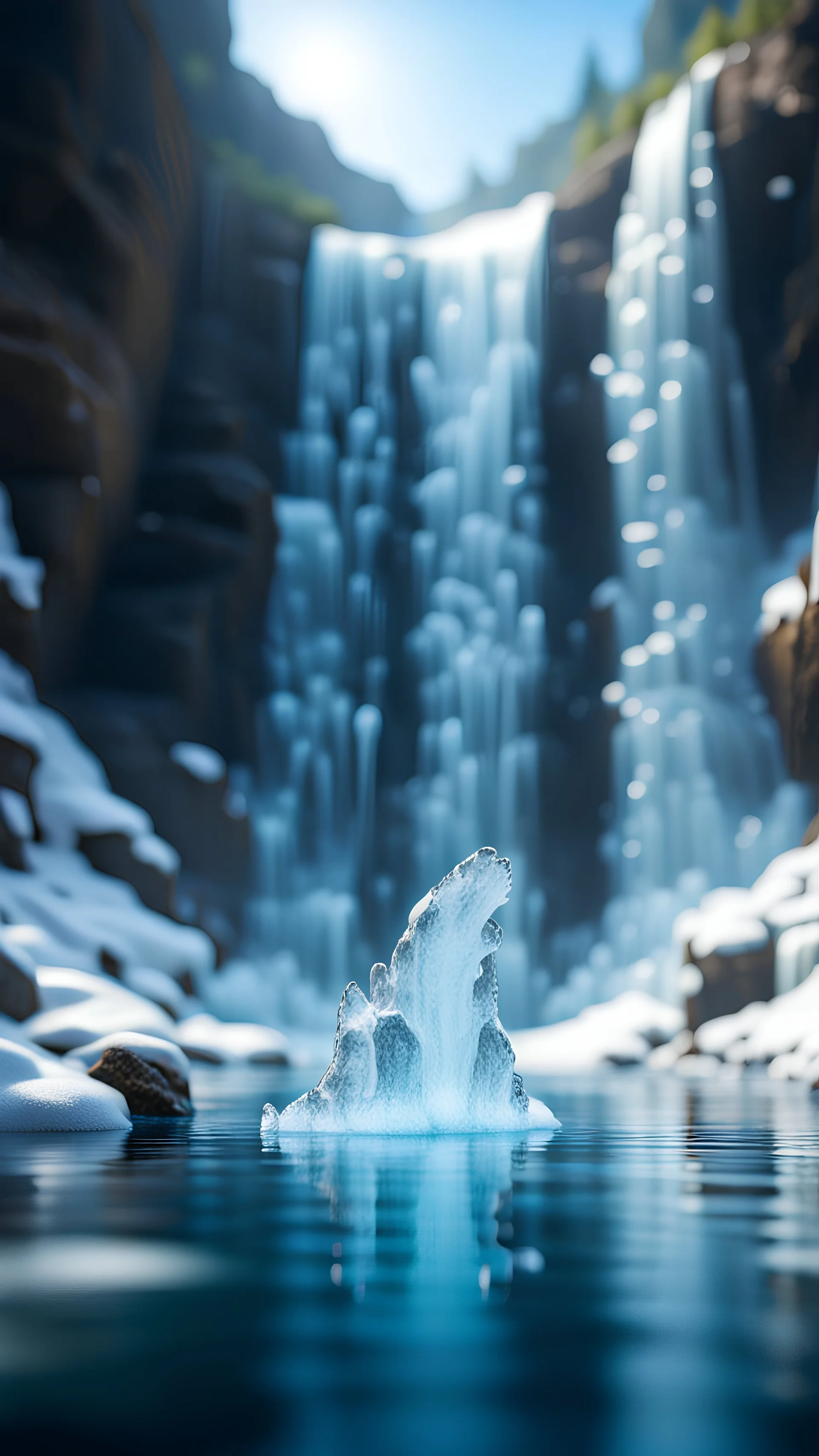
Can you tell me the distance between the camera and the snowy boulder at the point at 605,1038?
86.8 ft

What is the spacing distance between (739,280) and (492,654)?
43.2ft

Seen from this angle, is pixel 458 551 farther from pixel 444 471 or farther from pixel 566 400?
pixel 566 400

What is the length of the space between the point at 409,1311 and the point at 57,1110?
6.44 m

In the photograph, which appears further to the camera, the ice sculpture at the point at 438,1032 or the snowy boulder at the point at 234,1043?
the snowy boulder at the point at 234,1043

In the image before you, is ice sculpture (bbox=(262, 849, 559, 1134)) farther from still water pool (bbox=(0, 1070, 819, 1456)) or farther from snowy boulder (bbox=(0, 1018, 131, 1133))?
still water pool (bbox=(0, 1070, 819, 1456))

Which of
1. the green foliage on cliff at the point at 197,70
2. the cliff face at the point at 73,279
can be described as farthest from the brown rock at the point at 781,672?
the green foliage on cliff at the point at 197,70

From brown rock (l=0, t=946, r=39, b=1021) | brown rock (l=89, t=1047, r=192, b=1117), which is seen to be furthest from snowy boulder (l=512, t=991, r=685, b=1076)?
brown rock (l=89, t=1047, r=192, b=1117)

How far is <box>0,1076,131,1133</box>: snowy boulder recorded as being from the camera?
8.50 meters

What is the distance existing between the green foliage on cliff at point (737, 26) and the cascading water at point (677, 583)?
2.11m

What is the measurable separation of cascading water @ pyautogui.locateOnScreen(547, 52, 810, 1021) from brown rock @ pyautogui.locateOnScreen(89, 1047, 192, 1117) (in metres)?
23.4

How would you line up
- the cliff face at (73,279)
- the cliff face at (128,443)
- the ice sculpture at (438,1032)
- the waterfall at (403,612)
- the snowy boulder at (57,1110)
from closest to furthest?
the ice sculpture at (438,1032)
the snowy boulder at (57,1110)
the cliff face at (73,279)
the cliff face at (128,443)
the waterfall at (403,612)

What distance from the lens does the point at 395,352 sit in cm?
4062

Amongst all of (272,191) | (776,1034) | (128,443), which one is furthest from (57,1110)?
(272,191)

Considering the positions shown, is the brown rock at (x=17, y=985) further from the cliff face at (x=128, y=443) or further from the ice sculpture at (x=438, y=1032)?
the cliff face at (x=128, y=443)
